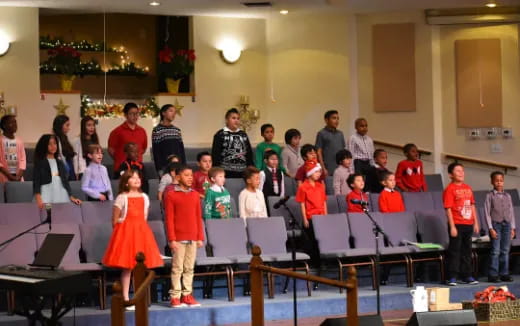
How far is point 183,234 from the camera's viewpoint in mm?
9797

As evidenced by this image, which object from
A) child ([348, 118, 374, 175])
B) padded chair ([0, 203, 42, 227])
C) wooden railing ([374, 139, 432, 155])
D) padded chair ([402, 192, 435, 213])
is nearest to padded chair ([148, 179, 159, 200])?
padded chair ([0, 203, 42, 227])

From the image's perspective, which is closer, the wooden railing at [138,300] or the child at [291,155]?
the wooden railing at [138,300]

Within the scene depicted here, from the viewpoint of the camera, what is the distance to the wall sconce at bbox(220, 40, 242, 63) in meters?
15.5

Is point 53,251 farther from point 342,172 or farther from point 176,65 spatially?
point 176,65

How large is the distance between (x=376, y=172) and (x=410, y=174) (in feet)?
1.41

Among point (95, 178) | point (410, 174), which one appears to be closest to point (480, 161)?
point (410, 174)

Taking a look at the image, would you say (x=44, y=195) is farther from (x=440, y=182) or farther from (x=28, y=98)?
(x=440, y=182)

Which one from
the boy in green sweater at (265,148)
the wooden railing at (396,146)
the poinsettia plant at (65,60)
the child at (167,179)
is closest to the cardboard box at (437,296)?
the child at (167,179)

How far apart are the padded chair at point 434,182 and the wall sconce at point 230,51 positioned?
131 inches

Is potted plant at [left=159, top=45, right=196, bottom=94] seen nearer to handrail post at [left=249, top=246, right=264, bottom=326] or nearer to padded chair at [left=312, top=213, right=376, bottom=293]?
padded chair at [left=312, top=213, right=376, bottom=293]

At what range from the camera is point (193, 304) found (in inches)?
387

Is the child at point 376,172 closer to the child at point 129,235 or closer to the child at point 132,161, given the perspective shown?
the child at point 132,161

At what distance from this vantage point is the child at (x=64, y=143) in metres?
11.8

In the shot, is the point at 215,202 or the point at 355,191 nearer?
the point at 215,202
